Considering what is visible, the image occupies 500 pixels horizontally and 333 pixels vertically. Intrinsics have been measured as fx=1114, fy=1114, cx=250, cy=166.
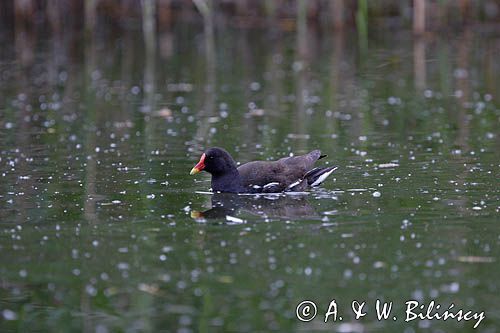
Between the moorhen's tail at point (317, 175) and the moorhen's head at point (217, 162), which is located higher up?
the moorhen's head at point (217, 162)

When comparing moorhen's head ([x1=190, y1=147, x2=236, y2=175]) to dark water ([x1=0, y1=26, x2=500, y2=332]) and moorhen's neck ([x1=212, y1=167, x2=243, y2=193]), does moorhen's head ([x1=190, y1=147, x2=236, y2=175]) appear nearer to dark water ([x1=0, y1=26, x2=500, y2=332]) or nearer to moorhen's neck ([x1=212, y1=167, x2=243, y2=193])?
moorhen's neck ([x1=212, y1=167, x2=243, y2=193])

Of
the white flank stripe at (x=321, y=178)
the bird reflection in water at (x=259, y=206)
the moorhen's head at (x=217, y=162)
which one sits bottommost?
the bird reflection in water at (x=259, y=206)

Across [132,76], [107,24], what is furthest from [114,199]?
[107,24]

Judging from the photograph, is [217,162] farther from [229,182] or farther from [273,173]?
[273,173]

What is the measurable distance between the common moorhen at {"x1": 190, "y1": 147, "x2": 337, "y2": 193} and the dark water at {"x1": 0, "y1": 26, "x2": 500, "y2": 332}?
0.93 feet

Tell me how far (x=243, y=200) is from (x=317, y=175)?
3.14 feet

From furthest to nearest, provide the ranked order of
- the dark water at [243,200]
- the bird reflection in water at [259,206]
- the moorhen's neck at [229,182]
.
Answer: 1. the moorhen's neck at [229,182]
2. the bird reflection in water at [259,206]
3. the dark water at [243,200]

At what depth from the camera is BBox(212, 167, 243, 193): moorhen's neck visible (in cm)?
1256

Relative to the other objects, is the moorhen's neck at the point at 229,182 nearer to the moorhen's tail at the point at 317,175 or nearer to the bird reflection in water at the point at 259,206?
the bird reflection in water at the point at 259,206

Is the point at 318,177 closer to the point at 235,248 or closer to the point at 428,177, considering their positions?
the point at 428,177

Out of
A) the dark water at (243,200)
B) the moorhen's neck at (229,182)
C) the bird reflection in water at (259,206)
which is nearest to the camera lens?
the dark water at (243,200)

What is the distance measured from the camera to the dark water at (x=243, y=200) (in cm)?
842

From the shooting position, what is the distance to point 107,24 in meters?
32.5

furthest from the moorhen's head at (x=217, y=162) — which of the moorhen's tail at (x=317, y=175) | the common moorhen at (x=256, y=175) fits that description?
the moorhen's tail at (x=317, y=175)
